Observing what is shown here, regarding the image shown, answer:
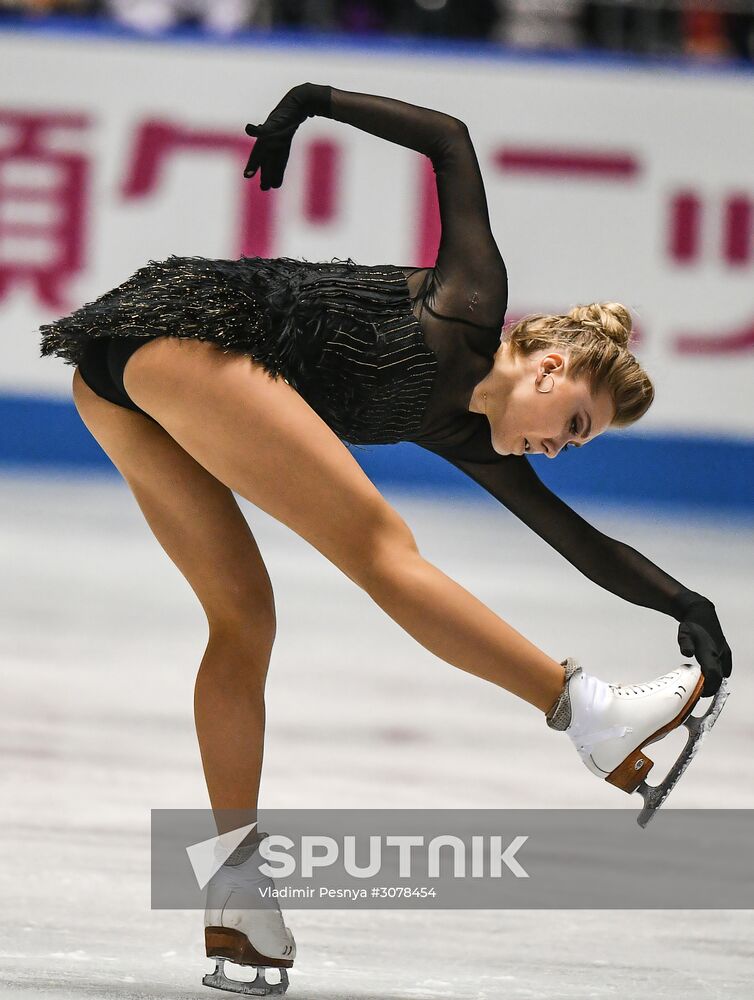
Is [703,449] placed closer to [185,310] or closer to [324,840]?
[324,840]

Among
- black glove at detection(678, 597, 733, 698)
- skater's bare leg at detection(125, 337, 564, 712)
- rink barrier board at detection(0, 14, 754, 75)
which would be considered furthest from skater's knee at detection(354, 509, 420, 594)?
rink barrier board at detection(0, 14, 754, 75)

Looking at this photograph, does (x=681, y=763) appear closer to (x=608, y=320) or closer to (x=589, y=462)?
(x=608, y=320)

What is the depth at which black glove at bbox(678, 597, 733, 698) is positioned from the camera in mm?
2109

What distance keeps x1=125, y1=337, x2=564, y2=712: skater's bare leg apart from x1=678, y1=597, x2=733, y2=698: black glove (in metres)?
0.26

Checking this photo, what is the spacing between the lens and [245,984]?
2.10 meters

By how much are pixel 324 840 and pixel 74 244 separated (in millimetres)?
5850

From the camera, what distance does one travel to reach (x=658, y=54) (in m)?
8.00

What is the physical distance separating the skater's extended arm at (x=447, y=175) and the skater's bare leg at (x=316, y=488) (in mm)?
285

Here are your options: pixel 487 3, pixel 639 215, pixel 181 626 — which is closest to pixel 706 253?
pixel 639 215

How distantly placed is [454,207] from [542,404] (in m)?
0.31

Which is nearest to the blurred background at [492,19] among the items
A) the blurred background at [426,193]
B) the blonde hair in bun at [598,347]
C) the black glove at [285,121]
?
the blurred background at [426,193]

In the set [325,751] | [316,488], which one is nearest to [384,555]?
[316,488]

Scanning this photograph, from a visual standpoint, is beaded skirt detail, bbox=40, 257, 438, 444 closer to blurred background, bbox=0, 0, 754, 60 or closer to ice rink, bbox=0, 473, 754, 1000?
ice rink, bbox=0, 473, 754, 1000

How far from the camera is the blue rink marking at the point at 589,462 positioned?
7.84 m
